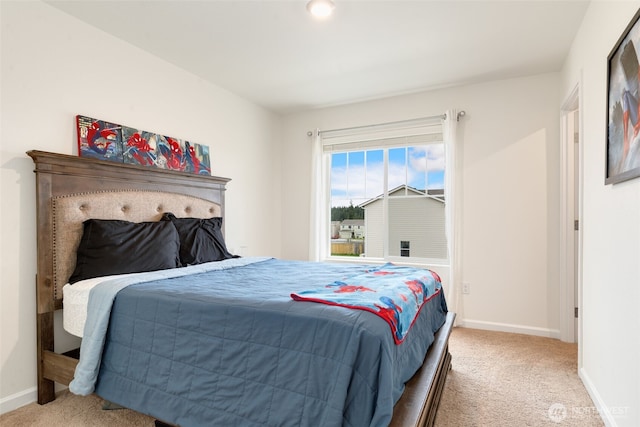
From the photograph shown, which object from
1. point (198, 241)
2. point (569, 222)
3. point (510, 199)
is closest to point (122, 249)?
point (198, 241)

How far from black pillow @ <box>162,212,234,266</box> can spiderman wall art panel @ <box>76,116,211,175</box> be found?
0.49 meters

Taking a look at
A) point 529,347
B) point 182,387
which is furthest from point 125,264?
point 529,347

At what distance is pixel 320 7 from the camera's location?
7.26 feet

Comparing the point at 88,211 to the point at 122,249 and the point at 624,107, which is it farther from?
the point at 624,107

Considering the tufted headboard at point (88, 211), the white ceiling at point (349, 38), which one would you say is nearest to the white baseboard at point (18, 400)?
the tufted headboard at point (88, 211)

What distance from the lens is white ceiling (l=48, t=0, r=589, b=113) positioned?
2.27 metres

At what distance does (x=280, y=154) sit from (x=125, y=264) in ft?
8.94

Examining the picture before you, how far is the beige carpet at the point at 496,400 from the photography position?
1871mm

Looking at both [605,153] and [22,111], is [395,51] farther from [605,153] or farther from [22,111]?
[22,111]

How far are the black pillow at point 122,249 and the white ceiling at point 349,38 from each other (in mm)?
1441

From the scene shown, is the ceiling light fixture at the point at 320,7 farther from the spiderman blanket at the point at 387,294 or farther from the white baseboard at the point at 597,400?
the white baseboard at the point at 597,400

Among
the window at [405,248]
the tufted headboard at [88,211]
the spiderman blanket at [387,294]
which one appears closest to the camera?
the spiderman blanket at [387,294]

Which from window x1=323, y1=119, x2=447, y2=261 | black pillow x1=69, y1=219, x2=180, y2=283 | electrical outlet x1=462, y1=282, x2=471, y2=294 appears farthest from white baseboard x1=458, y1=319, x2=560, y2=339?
black pillow x1=69, y1=219, x2=180, y2=283

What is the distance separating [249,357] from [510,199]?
303 cm
